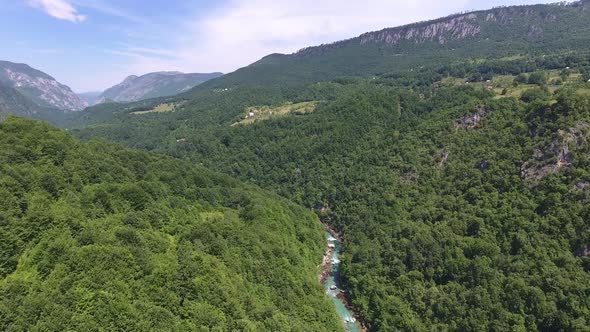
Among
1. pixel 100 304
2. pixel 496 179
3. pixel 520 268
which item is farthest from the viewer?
pixel 496 179

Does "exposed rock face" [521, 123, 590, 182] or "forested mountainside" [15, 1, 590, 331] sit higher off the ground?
"exposed rock face" [521, 123, 590, 182]

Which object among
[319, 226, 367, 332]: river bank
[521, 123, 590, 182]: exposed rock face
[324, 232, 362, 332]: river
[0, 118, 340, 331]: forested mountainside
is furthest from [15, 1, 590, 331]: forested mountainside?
[0, 118, 340, 331]: forested mountainside

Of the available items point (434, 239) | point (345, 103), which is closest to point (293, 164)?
point (345, 103)

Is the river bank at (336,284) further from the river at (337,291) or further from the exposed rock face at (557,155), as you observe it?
the exposed rock face at (557,155)

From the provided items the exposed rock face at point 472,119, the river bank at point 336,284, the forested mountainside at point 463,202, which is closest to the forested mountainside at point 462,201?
the forested mountainside at point 463,202

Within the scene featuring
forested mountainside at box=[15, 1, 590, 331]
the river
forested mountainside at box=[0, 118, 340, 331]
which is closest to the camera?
forested mountainside at box=[0, 118, 340, 331]

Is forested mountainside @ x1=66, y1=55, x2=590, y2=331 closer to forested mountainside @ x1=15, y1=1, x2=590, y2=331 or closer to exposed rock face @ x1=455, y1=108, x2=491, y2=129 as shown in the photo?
forested mountainside @ x1=15, y1=1, x2=590, y2=331

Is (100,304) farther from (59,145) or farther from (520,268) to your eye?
(520,268)
